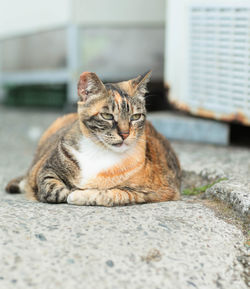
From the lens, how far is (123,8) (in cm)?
756

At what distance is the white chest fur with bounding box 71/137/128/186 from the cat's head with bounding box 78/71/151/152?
0.06 metres

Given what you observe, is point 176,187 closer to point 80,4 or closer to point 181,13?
point 181,13

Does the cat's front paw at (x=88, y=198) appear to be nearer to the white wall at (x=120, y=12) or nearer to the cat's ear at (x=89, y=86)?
the cat's ear at (x=89, y=86)

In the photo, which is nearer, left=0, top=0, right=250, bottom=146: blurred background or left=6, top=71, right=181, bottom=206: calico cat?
left=6, top=71, right=181, bottom=206: calico cat

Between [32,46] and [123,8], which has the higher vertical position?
[123,8]

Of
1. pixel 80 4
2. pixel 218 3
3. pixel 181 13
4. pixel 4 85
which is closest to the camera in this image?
pixel 218 3

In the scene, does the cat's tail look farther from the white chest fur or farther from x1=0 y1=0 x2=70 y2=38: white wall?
x1=0 y1=0 x2=70 y2=38: white wall

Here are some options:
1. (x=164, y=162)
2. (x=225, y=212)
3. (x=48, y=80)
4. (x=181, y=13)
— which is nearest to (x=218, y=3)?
(x=181, y=13)

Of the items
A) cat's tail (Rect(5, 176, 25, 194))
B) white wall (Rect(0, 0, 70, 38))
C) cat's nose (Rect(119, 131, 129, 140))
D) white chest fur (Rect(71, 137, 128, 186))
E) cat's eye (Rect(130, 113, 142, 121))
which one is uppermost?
white wall (Rect(0, 0, 70, 38))

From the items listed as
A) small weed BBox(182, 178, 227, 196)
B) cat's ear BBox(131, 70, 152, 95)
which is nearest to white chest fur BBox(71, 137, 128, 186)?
cat's ear BBox(131, 70, 152, 95)

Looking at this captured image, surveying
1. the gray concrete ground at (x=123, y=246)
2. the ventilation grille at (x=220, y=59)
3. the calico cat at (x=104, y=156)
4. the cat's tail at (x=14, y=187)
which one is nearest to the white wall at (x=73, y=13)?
the ventilation grille at (x=220, y=59)

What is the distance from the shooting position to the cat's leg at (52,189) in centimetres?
362

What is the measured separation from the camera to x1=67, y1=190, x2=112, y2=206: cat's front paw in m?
3.54

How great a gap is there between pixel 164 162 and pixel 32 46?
14.3 ft
